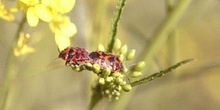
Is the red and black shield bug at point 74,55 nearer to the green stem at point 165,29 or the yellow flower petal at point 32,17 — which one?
the yellow flower petal at point 32,17

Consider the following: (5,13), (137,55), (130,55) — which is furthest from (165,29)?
(137,55)

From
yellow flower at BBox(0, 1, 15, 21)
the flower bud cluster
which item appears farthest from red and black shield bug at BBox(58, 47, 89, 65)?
yellow flower at BBox(0, 1, 15, 21)

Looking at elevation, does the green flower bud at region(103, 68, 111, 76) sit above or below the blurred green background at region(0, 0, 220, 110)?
below

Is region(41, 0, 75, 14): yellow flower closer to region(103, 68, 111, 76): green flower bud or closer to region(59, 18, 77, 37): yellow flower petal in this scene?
region(59, 18, 77, 37): yellow flower petal

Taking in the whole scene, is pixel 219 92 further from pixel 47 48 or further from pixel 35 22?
pixel 35 22

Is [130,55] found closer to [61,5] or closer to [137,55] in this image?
[61,5]

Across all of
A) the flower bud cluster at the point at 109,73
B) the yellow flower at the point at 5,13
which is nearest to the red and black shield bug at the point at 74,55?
the flower bud cluster at the point at 109,73

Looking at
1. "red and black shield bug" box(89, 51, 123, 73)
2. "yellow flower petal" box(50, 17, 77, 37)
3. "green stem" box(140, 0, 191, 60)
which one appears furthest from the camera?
"green stem" box(140, 0, 191, 60)
